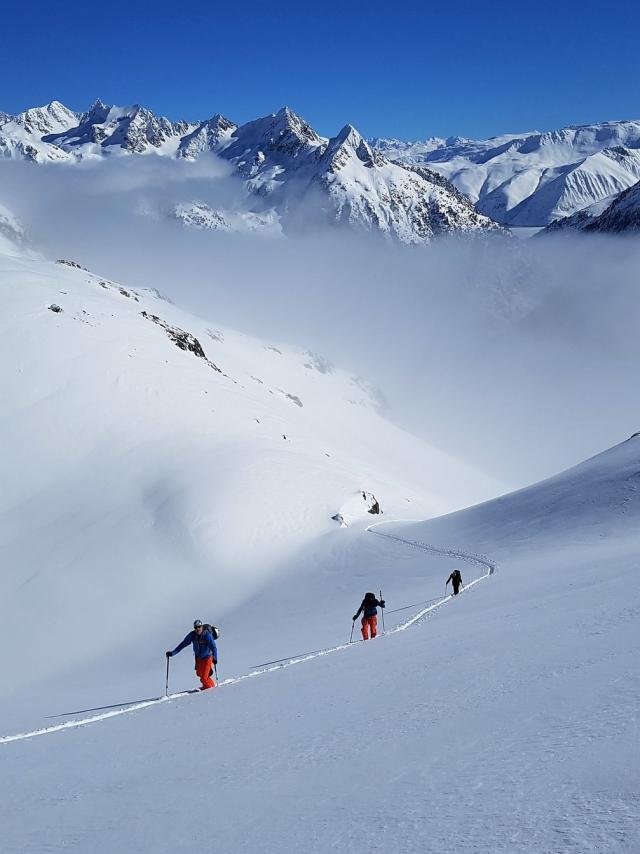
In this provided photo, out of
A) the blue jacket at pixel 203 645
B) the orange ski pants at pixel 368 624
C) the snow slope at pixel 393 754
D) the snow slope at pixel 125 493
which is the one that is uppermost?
the snow slope at pixel 125 493

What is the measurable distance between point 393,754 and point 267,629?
65.6ft

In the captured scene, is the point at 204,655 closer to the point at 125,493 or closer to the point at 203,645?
the point at 203,645

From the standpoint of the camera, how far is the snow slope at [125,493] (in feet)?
98.5

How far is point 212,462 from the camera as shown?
46.7 m

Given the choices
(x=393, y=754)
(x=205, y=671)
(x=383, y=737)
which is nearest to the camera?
(x=393, y=754)

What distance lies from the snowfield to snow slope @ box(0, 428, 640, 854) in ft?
0.12

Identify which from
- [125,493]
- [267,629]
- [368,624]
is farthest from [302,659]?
[125,493]

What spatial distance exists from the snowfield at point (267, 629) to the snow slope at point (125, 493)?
193mm

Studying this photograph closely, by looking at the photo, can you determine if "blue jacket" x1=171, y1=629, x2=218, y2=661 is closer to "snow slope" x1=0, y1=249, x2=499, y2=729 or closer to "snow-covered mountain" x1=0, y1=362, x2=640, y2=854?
"snow-covered mountain" x1=0, y1=362, x2=640, y2=854

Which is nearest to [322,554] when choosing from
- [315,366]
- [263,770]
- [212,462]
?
[212,462]

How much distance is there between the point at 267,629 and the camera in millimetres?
25547

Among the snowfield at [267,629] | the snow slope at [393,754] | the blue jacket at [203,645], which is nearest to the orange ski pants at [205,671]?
the blue jacket at [203,645]

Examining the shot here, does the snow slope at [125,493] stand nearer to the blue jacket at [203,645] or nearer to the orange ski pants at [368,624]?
the orange ski pants at [368,624]

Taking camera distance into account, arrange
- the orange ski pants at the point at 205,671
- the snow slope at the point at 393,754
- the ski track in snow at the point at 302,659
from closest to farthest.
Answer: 1. the snow slope at the point at 393,754
2. the ski track in snow at the point at 302,659
3. the orange ski pants at the point at 205,671
